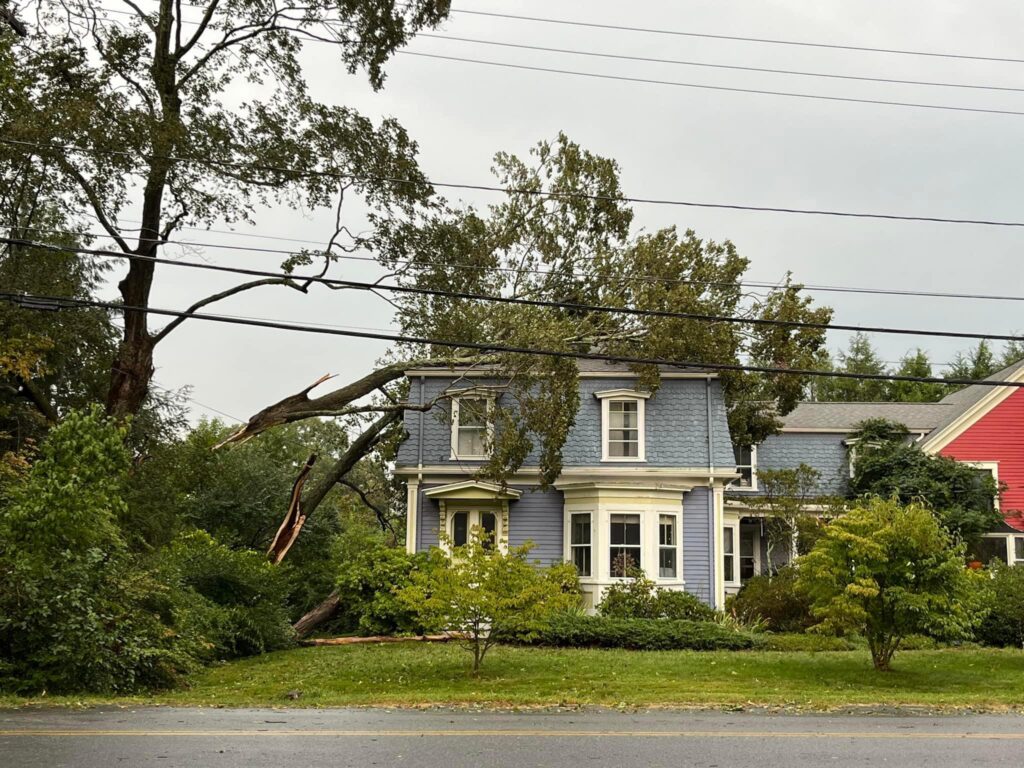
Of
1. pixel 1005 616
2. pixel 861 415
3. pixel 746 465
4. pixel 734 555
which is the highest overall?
pixel 861 415

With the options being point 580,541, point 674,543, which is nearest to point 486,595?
point 580,541

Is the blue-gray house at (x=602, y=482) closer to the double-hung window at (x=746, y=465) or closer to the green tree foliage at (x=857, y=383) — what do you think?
the double-hung window at (x=746, y=465)

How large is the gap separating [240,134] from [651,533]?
43.5 feet

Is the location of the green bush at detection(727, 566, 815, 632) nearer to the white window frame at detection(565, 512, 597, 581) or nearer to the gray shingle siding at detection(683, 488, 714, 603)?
the gray shingle siding at detection(683, 488, 714, 603)

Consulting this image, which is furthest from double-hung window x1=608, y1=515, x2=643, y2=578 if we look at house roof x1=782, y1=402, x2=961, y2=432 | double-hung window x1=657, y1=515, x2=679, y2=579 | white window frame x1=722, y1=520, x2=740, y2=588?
house roof x1=782, y1=402, x2=961, y2=432

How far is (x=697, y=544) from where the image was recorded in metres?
25.8

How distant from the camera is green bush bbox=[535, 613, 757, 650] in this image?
20.4 meters

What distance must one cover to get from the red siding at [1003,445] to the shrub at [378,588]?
54.4 ft

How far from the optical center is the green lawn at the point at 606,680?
535 inches

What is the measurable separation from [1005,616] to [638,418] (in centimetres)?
952

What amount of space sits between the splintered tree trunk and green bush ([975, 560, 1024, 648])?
14579 millimetres

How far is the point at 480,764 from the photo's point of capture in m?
8.48

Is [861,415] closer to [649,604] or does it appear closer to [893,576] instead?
[649,604]

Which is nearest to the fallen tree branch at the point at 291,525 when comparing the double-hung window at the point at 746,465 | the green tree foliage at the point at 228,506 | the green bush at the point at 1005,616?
the green tree foliage at the point at 228,506
